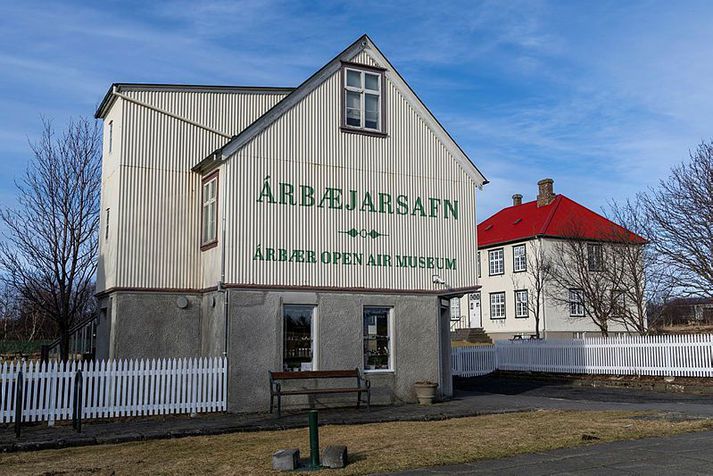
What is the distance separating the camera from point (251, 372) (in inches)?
648

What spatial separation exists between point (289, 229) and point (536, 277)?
1048 inches

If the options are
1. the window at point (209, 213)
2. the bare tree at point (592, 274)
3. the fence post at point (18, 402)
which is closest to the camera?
the fence post at point (18, 402)

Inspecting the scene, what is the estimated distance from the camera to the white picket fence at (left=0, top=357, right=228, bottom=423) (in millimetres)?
14445

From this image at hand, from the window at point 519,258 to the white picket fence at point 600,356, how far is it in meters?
17.5

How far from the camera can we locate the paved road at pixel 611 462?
9.09 meters

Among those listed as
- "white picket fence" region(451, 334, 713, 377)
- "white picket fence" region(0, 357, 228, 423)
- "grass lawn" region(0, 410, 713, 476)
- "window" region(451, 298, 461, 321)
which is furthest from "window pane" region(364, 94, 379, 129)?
"window" region(451, 298, 461, 321)

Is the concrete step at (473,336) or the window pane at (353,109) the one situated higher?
the window pane at (353,109)

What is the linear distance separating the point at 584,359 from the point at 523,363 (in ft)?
11.2

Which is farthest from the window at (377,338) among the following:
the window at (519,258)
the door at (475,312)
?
the door at (475,312)

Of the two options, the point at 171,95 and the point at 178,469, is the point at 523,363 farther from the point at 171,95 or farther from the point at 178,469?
the point at 178,469

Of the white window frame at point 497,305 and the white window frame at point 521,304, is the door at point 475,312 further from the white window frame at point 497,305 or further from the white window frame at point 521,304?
the white window frame at point 521,304

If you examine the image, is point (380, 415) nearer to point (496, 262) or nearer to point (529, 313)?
point (529, 313)

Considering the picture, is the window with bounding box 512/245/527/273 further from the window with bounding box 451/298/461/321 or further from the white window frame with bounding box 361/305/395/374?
the white window frame with bounding box 361/305/395/374

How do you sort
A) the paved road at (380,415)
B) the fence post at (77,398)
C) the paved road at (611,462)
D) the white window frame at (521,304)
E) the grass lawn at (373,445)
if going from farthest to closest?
the white window frame at (521,304) → the fence post at (77,398) → the paved road at (380,415) → the grass lawn at (373,445) → the paved road at (611,462)
